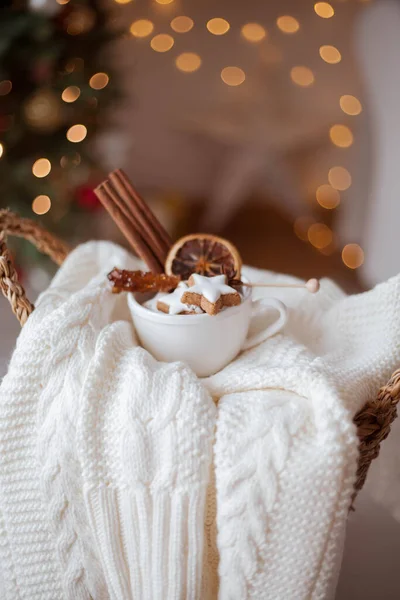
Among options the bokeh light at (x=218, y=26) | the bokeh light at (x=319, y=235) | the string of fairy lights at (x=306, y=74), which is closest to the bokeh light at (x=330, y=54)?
the string of fairy lights at (x=306, y=74)

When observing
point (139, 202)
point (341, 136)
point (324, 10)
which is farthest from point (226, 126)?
point (139, 202)

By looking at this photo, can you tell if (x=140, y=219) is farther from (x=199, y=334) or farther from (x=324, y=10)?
(x=324, y=10)

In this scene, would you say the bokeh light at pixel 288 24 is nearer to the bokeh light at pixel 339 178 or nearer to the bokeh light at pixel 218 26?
the bokeh light at pixel 218 26

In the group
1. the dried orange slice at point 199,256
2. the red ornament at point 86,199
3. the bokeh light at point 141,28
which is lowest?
the dried orange slice at point 199,256

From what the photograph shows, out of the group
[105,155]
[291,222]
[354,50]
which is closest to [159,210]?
[105,155]

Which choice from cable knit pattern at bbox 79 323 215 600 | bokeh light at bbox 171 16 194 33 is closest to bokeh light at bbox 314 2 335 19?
bokeh light at bbox 171 16 194 33

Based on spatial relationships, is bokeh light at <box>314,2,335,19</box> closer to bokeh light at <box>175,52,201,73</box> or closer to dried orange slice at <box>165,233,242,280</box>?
bokeh light at <box>175,52,201,73</box>

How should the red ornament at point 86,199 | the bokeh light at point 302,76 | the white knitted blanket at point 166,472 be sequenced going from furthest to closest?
the bokeh light at point 302,76
the red ornament at point 86,199
the white knitted blanket at point 166,472
